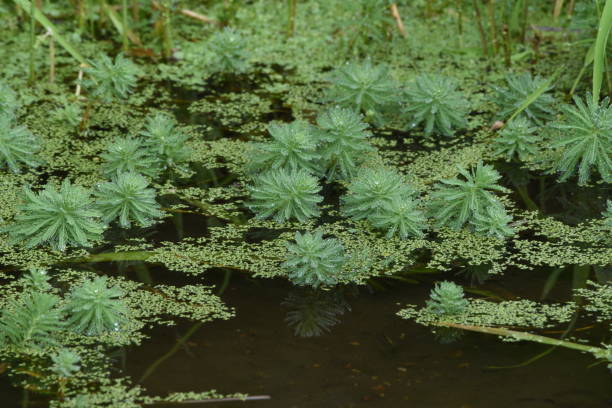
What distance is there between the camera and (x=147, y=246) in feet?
10.6

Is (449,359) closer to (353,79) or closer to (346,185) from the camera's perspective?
(346,185)

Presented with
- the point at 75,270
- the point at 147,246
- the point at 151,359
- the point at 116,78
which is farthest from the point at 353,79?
the point at 151,359

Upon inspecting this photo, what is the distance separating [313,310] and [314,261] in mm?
151

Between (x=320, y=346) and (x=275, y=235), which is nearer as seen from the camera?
(x=320, y=346)

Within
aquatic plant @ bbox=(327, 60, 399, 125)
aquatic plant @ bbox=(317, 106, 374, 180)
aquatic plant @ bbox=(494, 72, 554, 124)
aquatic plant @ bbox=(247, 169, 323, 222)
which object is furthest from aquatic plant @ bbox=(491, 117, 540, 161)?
aquatic plant @ bbox=(247, 169, 323, 222)

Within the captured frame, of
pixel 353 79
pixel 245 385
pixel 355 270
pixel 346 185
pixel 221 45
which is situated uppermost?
pixel 221 45

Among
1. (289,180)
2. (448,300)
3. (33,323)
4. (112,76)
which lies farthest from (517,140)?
(33,323)

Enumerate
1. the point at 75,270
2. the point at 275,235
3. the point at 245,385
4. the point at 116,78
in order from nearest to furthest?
1. the point at 245,385
2. the point at 75,270
3. the point at 275,235
4. the point at 116,78

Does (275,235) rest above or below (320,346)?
above

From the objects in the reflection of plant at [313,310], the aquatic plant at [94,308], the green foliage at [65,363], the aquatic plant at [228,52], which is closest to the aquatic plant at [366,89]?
the aquatic plant at [228,52]

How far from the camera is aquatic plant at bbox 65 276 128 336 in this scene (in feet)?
8.87

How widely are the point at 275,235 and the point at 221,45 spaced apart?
1.54 metres

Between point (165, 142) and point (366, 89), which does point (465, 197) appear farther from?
point (165, 142)

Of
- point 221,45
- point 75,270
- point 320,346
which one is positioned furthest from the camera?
point 221,45
